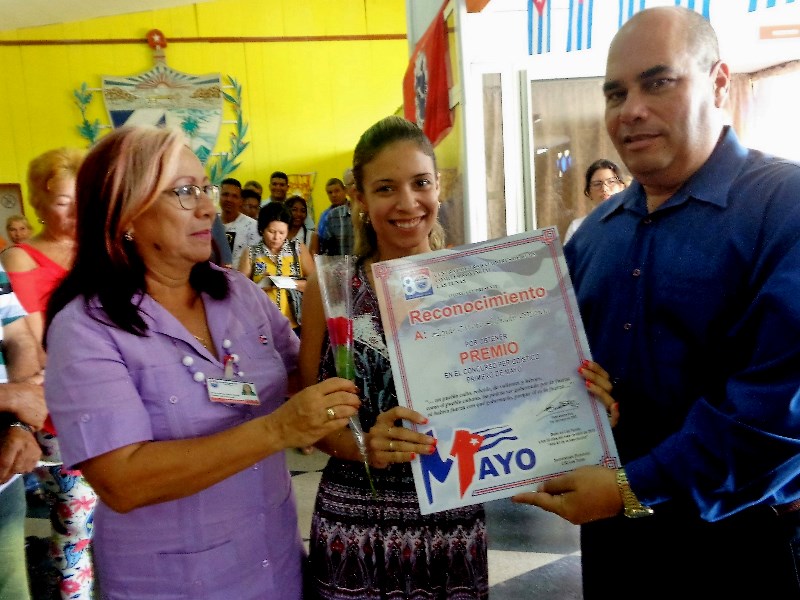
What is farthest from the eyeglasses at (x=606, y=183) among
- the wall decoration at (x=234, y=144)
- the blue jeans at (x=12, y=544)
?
the wall decoration at (x=234, y=144)

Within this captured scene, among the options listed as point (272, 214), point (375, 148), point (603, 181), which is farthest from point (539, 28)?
point (375, 148)

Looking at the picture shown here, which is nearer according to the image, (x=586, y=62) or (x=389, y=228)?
(x=389, y=228)

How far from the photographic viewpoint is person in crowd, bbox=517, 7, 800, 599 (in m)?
1.04

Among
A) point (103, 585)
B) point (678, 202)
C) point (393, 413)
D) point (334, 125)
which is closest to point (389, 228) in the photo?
point (393, 413)

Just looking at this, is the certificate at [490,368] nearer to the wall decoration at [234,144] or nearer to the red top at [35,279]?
the red top at [35,279]

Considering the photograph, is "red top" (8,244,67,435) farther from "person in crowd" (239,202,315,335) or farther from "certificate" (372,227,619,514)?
"person in crowd" (239,202,315,335)

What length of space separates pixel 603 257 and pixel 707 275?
0.27 m

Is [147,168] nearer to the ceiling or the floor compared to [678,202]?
nearer to the ceiling

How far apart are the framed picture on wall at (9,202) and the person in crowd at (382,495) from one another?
30.2 feet

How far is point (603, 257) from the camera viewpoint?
4.52 ft

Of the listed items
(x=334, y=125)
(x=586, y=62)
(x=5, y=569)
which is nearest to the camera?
(x=5, y=569)

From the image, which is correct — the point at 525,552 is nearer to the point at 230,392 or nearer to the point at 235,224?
the point at 230,392

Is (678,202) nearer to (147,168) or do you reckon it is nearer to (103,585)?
(147,168)

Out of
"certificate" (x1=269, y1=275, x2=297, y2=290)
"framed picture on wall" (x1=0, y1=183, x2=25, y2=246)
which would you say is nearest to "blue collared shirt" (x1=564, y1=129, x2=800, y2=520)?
"certificate" (x1=269, y1=275, x2=297, y2=290)
